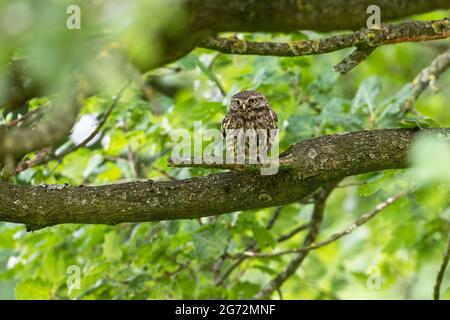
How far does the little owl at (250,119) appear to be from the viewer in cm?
555

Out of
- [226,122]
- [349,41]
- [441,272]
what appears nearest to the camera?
[349,41]

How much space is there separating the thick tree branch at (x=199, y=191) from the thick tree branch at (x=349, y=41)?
0.46m

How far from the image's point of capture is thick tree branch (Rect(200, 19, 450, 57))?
12.4 ft

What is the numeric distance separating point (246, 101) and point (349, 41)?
1.93 m

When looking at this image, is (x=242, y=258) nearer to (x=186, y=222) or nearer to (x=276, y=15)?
(x=186, y=222)

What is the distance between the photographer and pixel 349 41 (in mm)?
3797

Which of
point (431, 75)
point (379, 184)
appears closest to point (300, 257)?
point (431, 75)

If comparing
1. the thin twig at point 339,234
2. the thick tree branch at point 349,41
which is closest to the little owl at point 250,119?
the thin twig at point 339,234

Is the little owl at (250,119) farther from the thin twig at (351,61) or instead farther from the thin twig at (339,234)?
the thin twig at (351,61)

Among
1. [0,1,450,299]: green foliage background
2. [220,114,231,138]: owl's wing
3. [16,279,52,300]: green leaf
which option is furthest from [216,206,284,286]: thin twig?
[16,279,52,300]: green leaf

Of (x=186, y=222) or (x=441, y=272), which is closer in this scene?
(x=441, y=272)

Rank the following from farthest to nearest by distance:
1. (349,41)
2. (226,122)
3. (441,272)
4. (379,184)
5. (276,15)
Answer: (226,122), (441,272), (379,184), (349,41), (276,15)

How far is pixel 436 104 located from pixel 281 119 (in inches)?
135

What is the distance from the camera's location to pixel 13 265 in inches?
248
